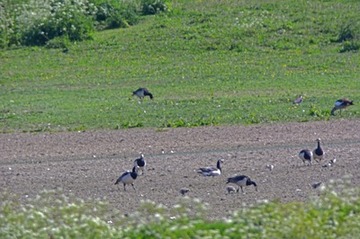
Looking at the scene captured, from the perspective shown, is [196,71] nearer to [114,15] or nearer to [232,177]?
[114,15]

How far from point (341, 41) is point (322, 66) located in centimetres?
296

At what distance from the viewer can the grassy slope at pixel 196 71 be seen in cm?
2373

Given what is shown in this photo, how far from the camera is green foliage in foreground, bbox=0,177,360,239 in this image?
1080 centimetres

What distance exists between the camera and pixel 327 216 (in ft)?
37.0

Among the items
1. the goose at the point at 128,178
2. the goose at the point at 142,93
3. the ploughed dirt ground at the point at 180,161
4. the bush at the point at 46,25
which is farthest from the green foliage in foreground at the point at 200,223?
the bush at the point at 46,25

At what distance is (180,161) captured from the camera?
63.0 feet

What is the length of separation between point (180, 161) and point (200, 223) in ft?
25.5

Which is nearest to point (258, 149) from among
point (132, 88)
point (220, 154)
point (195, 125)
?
point (220, 154)

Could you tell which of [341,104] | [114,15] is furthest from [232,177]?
[114,15]

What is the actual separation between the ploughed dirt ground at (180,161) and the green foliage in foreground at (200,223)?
107 inches

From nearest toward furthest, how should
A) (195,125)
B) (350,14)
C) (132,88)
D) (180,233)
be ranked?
(180,233)
(195,125)
(132,88)
(350,14)

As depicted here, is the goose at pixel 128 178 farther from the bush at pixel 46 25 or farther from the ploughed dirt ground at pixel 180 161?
the bush at pixel 46 25

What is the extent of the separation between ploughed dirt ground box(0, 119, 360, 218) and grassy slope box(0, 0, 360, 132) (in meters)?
1.02

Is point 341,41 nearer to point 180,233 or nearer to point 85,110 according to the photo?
point 85,110
